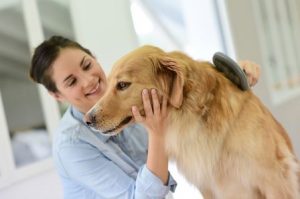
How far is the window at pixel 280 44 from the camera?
2.80m

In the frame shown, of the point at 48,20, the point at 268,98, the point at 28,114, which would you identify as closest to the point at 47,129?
the point at 28,114

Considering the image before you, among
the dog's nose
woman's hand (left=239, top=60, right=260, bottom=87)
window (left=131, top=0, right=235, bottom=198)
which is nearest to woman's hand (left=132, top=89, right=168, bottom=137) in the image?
the dog's nose

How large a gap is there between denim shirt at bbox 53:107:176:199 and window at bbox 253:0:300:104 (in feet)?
5.24

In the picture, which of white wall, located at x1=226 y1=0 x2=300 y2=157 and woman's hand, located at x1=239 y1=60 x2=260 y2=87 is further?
white wall, located at x1=226 y1=0 x2=300 y2=157

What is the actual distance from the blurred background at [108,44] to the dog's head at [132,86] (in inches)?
18.8

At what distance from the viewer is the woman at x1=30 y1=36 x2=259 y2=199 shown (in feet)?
4.07

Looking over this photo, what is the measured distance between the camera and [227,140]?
1.23 metres

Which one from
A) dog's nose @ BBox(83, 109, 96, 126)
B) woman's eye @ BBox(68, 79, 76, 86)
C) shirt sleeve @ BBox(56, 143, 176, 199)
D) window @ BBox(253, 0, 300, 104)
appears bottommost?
window @ BBox(253, 0, 300, 104)

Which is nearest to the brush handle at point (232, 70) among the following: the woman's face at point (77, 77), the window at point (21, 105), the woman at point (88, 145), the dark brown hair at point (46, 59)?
the woman at point (88, 145)

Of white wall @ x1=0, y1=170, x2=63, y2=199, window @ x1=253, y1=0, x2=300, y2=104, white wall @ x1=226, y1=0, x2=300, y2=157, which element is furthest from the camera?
window @ x1=253, y1=0, x2=300, y2=104

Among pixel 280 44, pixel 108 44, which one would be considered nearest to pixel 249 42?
pixel 280 44

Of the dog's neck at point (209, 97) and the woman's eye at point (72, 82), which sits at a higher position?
the woman's eye at point (72, 82)

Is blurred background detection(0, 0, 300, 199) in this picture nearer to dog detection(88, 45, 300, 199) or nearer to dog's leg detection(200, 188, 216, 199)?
dog's leg detection(200, 188, 216, 199)

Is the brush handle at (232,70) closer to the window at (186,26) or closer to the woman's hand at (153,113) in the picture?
the woman's hand at (153,113)
